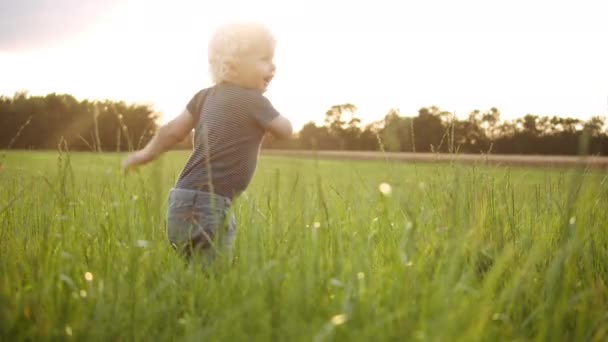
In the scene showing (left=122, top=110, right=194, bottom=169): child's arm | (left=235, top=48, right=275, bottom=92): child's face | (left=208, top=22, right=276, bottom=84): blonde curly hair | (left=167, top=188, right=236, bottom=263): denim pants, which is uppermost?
(left=208, top=22, right=276, bottom=84): blonde curly hair

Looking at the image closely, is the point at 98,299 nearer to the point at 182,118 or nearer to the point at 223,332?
the point at 223,332

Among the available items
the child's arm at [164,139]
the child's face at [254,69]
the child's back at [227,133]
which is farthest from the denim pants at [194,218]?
the child's face at [254,69]

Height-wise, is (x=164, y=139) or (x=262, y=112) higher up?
(x=262, y=112)

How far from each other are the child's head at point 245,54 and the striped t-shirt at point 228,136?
0.18 ft

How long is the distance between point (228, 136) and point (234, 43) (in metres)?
0.51

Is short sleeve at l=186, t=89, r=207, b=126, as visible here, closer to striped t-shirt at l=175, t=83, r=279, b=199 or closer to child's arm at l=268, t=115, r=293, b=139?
striped t-shirt at l=175, t=83, r=279, b=199

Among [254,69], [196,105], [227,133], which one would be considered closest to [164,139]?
[196,105]

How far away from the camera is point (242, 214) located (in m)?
3.71

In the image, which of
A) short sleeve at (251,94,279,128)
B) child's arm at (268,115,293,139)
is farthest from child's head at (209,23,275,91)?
child's arm at (268,115,293,139)

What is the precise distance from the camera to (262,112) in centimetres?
273

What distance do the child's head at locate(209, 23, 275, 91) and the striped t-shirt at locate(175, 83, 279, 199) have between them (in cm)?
6

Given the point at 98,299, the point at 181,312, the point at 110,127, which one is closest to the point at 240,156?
the point at 181,312

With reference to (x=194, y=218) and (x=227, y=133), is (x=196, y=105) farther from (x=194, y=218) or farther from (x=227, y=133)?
(x=194, y=218)

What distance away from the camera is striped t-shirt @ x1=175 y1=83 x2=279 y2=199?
8.94ft
